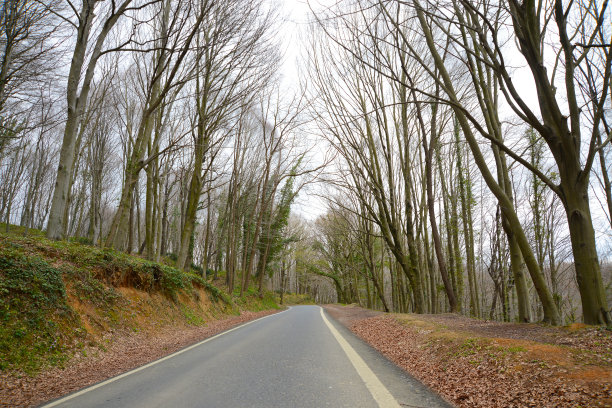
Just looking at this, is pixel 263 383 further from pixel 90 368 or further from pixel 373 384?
pixel 90 368

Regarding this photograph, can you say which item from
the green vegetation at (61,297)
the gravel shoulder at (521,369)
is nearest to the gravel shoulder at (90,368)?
the green vegetation at (61,297)

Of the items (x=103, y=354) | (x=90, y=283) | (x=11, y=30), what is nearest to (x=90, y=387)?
(x=103, y=354)

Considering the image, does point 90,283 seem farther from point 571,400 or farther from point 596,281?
point 596,281


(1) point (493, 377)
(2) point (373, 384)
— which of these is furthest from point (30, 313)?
(1) point (493, 377)

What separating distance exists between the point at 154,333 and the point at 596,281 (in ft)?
32.2

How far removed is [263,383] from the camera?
159 inches

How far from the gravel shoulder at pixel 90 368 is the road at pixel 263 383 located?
1.37ft

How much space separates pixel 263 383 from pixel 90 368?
3427 millimetres

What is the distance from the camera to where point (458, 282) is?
67.6ft

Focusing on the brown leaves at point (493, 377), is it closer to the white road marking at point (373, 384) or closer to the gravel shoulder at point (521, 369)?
the gravel shoulder at point (521, 369)

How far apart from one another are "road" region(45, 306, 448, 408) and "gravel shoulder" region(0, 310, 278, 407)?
418 millimetres

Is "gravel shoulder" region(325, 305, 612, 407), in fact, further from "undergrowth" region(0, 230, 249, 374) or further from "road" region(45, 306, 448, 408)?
"undergrowth" region(0, 230, 249, 374)

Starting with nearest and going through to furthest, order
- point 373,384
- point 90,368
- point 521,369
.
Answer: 1. point 521,369
2. point 373,384
3. point 90,368

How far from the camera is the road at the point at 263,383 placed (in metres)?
3.37
